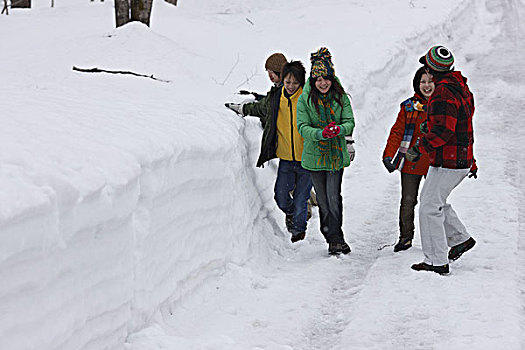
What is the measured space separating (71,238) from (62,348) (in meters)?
0.56

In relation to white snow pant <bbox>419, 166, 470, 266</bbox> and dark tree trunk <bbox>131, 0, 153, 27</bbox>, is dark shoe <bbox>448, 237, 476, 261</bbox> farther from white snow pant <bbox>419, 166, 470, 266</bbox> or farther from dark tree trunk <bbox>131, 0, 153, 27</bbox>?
dark tree trunk <bbox>131, 0, 153, 27</bbox>

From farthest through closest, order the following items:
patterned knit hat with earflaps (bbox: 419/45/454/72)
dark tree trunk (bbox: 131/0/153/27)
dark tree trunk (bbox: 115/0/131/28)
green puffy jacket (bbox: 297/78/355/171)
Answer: dark tree trunk (bbox: 115/0/131/28) → dark tree trunk (bbox: 131/0/153/27) → green puffy jacket (bbox: 297/78/355/171) → patterned knit hat with earflaps (bbox: 419/45/454/72)

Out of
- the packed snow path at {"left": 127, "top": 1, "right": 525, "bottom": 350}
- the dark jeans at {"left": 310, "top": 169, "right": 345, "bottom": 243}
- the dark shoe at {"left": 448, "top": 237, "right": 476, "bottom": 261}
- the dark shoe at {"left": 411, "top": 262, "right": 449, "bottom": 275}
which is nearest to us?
the packed snow path at {"left": 127, "top": 1, "right": 525, "bottom": 350}

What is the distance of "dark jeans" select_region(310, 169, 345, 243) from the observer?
20.1 feet

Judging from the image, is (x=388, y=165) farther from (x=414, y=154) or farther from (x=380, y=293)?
(x=380, y=293)

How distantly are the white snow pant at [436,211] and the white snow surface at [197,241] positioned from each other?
0.74ft

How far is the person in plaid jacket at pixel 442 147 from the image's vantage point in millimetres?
5176

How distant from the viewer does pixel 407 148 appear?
6.10 metres

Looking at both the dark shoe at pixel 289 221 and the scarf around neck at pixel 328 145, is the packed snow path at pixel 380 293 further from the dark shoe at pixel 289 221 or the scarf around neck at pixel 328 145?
the scarf around neck at pixel 328 145

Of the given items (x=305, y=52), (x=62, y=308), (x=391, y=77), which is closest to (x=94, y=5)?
(x=305, y=52)

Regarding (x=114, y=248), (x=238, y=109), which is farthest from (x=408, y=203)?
(x=114, y=248)

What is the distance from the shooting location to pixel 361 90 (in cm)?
1183

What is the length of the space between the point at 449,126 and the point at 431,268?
1.22 m

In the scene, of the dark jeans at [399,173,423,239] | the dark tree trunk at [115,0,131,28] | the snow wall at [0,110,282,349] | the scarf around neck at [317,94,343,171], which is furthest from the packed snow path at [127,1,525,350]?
the dark tree trunk at [115,0,131,28]
